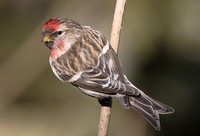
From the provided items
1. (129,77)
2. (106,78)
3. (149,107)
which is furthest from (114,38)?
(129,77)

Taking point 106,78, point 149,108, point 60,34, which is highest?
point 60,34

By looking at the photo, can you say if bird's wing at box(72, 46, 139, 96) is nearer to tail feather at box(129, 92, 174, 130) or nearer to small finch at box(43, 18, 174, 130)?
small finch at box(43, 18, 174, 130)

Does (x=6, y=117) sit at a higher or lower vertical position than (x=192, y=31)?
lower

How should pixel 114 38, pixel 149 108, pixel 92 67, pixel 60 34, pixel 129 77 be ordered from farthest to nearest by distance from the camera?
pixel 129 77 → pixel 60 34 → pixel 92 67 → pixel 149 108 → pixel 114 38

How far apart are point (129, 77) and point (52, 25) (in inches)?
46.0

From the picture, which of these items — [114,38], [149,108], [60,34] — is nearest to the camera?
[114,38]

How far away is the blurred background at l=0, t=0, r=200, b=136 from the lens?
480 centimetres

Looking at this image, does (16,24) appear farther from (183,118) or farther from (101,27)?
(183,118)

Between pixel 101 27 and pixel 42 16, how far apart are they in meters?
0.89

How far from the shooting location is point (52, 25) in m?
4.06

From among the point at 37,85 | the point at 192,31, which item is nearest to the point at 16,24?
the point at 37,85

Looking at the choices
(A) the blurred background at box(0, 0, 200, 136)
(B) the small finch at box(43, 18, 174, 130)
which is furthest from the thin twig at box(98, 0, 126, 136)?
(A) the blurred background at box(0, 0, 200, 136)

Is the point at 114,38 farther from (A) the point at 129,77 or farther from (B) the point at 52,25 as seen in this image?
(A) the point at 129,77

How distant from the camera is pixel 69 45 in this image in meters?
4.23
